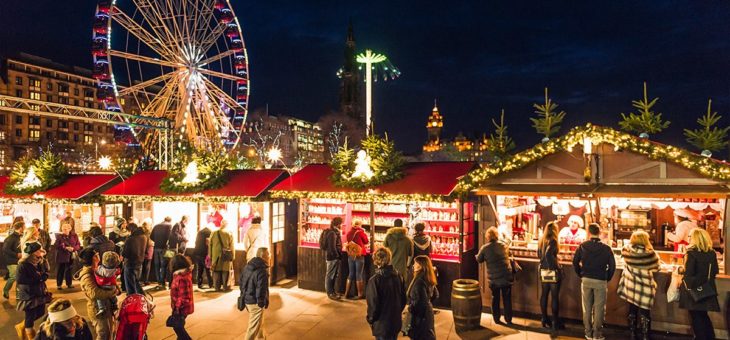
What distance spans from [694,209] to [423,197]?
505cm

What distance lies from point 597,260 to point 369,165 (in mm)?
5024

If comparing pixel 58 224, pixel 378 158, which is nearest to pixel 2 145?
pixel 58 224

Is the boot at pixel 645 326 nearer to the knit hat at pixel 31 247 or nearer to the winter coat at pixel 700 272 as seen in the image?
the winter coat at pixel 700 272

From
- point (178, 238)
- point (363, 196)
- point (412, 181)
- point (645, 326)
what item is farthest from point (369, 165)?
point (645, 326)

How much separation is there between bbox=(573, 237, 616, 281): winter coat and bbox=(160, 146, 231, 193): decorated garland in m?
8.65

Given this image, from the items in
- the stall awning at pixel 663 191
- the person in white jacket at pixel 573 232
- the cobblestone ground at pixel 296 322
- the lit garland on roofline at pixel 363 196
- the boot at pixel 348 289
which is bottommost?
the cobblestone ground at pixel 296 322

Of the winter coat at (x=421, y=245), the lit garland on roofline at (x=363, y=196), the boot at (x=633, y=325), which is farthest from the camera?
the lit garland on roofline at (x=363, y=196)

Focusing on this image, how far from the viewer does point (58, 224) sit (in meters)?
15.1

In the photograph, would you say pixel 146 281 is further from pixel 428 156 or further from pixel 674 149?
pixel 428 156

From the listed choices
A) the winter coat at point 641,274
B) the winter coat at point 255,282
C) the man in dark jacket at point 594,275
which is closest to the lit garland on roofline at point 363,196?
the man in dark jacket at point 594,275

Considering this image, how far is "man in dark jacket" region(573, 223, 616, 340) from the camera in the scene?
7340 millimetres

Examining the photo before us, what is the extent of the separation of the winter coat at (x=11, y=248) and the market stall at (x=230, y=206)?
2.61 metres

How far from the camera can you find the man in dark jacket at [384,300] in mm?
5527

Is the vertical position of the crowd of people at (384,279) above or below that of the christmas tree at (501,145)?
below
